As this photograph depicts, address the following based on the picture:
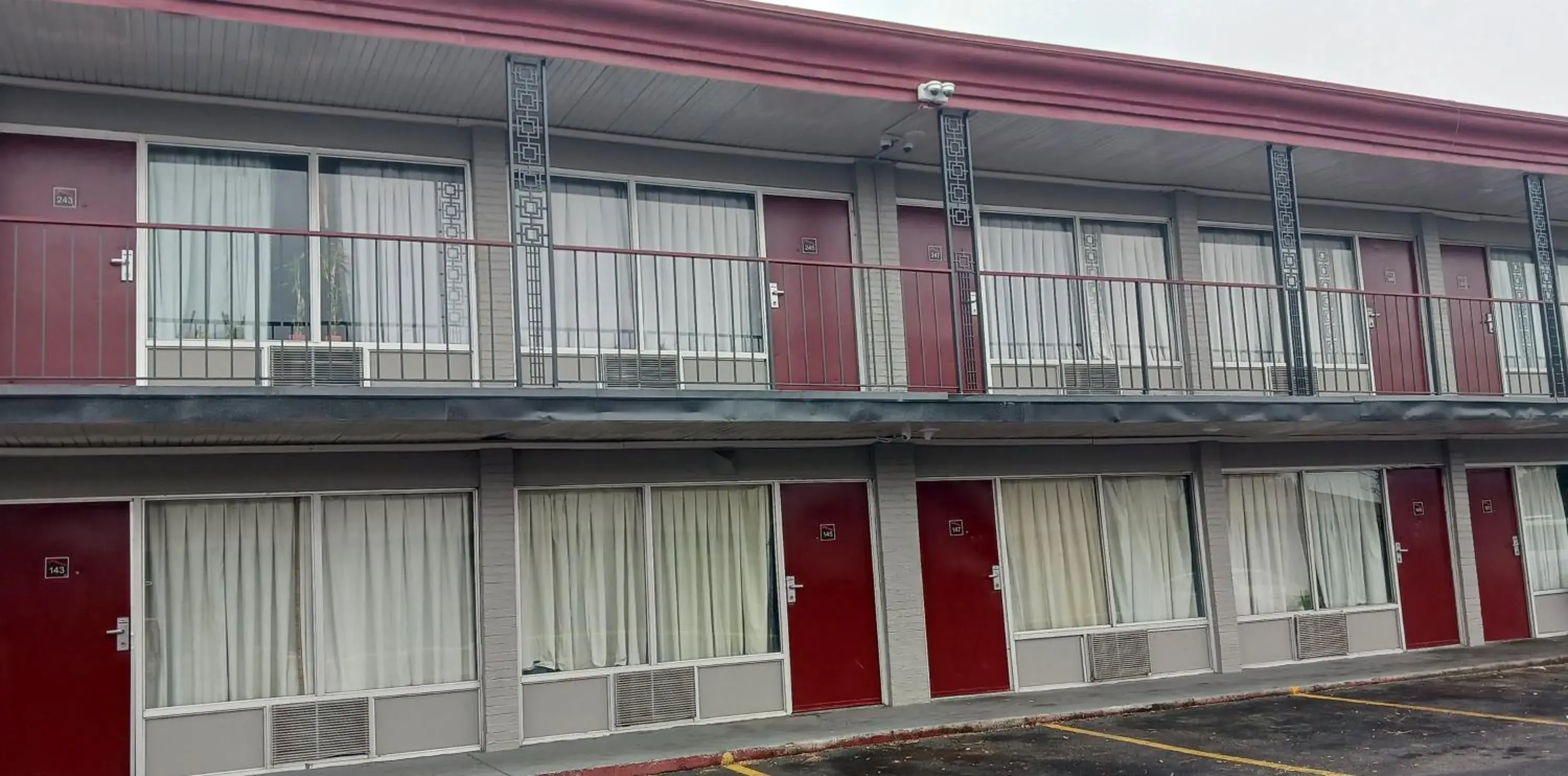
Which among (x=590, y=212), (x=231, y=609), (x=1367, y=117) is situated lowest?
(x=231, y=609)

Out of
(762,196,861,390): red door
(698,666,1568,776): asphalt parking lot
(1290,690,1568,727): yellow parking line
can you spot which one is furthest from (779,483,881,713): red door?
(1290,690,1568,727): yellow parking line

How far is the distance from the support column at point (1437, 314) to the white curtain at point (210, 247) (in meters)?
13.6

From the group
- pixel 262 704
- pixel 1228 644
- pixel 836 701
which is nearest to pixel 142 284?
pixel 262 704

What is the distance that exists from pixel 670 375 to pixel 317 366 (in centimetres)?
319

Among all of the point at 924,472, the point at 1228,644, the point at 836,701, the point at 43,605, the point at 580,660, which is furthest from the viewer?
the point at 1228,644

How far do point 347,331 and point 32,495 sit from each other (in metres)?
2.71

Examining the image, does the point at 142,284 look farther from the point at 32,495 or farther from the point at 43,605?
the point at 43,605

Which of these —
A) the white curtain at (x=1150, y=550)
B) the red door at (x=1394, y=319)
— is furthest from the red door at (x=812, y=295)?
the red door at (x=1394, y=319)

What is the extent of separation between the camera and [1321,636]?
48.9ft

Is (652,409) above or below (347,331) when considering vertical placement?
below

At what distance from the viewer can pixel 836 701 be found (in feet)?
40.1

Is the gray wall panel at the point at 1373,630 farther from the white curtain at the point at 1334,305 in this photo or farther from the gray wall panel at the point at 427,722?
the gray wall panel at the point at 427,722

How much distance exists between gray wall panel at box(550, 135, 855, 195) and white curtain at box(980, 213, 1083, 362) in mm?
1965

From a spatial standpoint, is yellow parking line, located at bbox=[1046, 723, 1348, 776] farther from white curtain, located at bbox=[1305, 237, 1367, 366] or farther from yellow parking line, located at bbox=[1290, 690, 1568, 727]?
white curtain, located at bbox=[1305, 237, 1367, 366]
